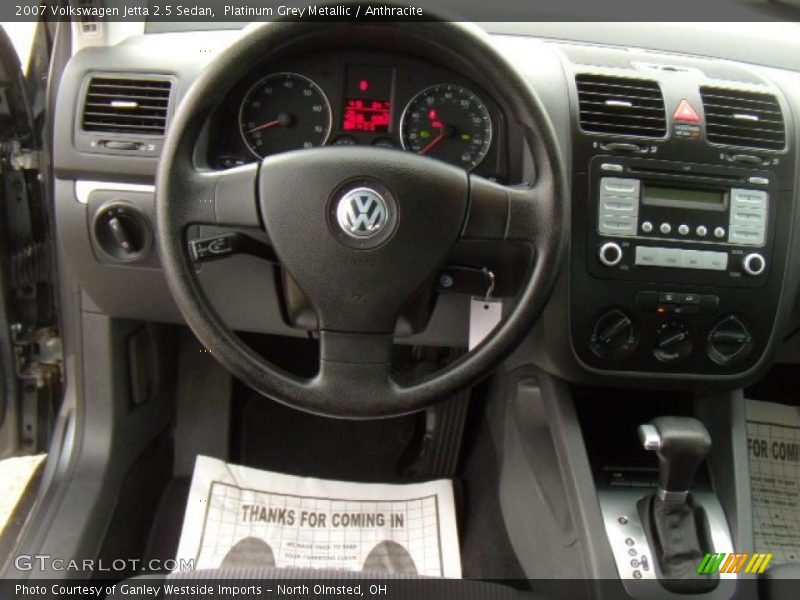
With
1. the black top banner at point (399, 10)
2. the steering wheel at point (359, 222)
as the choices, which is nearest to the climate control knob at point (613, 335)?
the steering wheel at point (359, 222)

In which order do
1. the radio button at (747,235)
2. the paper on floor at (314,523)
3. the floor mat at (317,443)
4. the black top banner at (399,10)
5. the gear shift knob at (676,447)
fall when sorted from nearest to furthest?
the black top banner at (399,10)
the gear shift knob at (676,447)
the radio button at (747,235)
the paper on floor at (314,523)
the floor mat at (317,443)

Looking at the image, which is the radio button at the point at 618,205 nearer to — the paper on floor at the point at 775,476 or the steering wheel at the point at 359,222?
the steering wheel at the point at 359,222

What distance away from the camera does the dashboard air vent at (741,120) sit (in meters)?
1.10

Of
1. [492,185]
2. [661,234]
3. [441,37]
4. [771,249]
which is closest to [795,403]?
[771,249]

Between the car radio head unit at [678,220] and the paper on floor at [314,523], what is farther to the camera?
the paper on floor at [314,523]

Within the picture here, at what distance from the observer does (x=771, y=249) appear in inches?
43.7

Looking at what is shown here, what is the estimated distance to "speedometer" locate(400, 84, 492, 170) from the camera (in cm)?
102

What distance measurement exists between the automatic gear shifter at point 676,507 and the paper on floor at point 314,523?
0.46m

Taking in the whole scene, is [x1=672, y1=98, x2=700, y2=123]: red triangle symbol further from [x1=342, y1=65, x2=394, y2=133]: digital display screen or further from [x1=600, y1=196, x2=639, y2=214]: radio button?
[x1=342, y1=65, x2=394, y2=133]: digital display screen

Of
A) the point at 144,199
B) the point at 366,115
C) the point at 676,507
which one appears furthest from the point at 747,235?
the point at 144,199

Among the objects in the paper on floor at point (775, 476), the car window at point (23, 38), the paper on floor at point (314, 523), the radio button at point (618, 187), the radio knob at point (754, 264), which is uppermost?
the car window at point (23, 38)

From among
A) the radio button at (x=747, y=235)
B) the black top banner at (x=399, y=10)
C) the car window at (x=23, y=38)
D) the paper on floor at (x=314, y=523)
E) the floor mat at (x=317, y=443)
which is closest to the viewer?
the black top banner at (x=399, y=10)

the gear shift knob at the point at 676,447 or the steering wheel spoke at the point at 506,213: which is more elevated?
Answer: the steering wheel spoke at the point at 506,213

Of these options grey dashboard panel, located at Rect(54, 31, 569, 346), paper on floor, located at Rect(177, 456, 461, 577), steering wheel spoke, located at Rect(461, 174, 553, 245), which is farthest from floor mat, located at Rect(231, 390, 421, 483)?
steering wheel spoke, located at Rect(461, 174, 553, 245)
